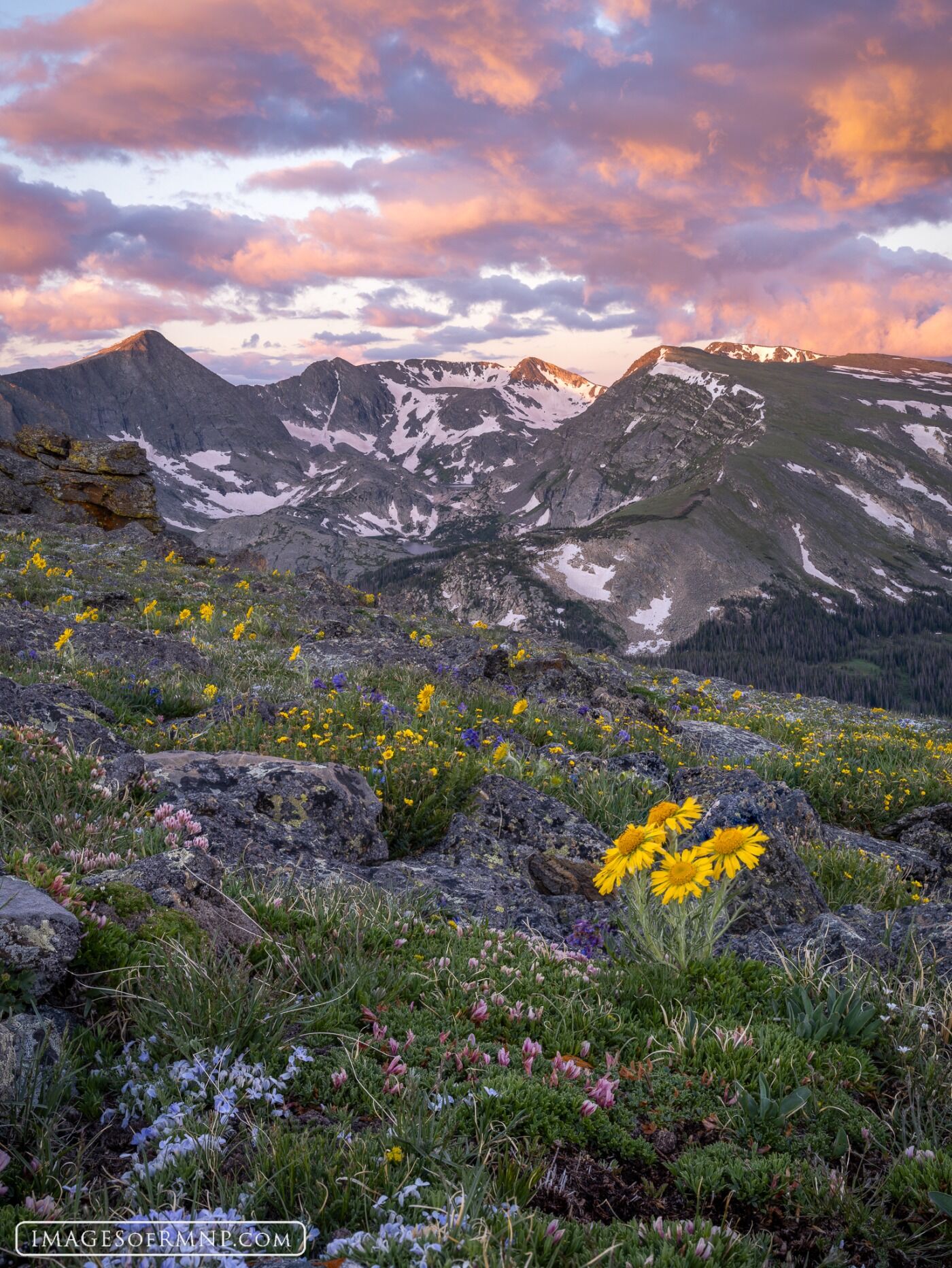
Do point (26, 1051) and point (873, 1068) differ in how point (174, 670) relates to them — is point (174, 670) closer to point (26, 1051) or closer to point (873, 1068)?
point (26, 1051)

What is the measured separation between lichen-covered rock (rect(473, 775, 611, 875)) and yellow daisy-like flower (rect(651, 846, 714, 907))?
2.96m

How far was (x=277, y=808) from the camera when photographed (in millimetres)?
6758

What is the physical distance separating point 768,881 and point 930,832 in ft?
16.3

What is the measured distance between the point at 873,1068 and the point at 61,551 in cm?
2841

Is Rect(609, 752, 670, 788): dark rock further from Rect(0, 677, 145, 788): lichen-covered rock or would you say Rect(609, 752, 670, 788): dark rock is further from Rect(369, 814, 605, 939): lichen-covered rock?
Rect(0, 677, 145, 788): lichen-covered rock

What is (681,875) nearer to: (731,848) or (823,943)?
(731,848)

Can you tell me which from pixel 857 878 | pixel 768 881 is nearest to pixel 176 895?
pixel 768 881

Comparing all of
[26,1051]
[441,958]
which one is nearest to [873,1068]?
[441,958]

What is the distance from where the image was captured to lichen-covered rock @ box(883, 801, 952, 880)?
9.31m

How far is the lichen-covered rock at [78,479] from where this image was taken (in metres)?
40.9

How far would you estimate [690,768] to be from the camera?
9.31 metres

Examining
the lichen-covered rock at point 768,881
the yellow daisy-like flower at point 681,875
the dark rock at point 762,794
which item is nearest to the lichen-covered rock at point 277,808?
the yellow daisy-like flower at point 681,875

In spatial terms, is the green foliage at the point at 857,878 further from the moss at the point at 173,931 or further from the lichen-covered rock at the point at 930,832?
the moss at the point at 173,931

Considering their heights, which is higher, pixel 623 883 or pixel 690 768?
pixel 623 883
